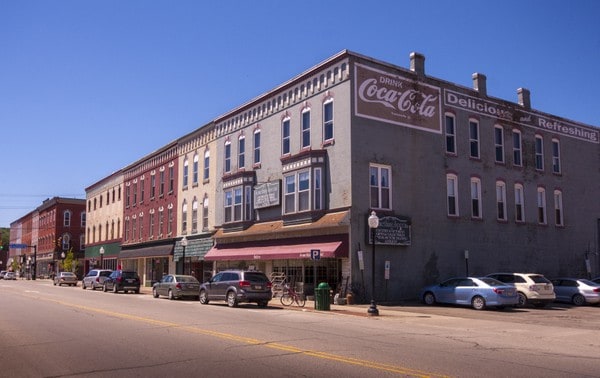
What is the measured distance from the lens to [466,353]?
11422mm

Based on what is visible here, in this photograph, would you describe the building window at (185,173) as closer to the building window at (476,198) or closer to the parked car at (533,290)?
the building window at (476,198)

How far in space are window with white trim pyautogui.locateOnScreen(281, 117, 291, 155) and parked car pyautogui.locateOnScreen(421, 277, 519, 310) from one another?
11.4 metres

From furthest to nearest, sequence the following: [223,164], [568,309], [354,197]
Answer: [223,164] → [354,197] → [568,309]

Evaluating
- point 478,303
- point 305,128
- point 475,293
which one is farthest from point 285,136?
point 478,303

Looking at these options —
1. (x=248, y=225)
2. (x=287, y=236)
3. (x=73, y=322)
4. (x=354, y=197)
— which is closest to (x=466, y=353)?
(x=73, y=322)

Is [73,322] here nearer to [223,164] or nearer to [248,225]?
[248,225]

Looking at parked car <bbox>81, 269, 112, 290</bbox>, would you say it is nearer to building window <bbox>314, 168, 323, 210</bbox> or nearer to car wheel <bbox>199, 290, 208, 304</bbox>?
car wheel <bbox>199, 290, 208, 304</bbox>

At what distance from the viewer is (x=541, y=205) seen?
35781 millimetres

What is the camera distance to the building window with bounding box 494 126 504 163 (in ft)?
112

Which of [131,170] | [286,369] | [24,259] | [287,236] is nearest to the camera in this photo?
[286,369]

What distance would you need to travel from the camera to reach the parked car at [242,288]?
80.2ft

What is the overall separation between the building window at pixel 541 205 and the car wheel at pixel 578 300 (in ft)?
26.9

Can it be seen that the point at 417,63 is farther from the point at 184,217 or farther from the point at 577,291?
the point at 184,217

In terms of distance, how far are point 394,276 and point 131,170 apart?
3559cm
